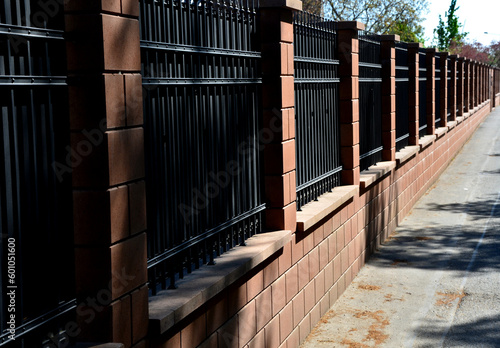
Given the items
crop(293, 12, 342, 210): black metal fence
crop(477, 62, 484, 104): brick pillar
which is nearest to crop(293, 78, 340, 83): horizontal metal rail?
crop(293, 12, 342, 210): black metal fence

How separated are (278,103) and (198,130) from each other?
1365 millimetres

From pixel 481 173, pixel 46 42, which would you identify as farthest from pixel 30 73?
pixel 481 173

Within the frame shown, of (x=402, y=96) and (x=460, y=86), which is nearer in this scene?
(x=402, y=96)

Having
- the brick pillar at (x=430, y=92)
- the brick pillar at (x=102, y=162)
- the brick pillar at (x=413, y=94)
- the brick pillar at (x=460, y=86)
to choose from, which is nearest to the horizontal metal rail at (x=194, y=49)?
the brick pillar at (x=102, y=162)

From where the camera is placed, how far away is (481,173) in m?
18.1

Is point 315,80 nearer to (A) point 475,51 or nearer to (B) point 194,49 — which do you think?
(B) point 194,49

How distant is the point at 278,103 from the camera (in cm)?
611

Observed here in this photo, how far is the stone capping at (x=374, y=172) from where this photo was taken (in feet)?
30.2

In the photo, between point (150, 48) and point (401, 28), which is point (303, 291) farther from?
point (401, 28)

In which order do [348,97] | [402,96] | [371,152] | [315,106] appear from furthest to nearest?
[402,96] → [371,152] → [348,97] → [315,106]

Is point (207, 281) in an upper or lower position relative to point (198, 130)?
lower

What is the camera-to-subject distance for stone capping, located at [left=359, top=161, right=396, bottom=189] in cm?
921

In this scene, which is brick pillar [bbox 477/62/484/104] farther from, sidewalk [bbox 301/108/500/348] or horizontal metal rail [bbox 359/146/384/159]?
horizontal metal rail [bbox 359/146/384/159]

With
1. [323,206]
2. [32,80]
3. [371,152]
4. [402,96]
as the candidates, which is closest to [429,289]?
[323,206]
